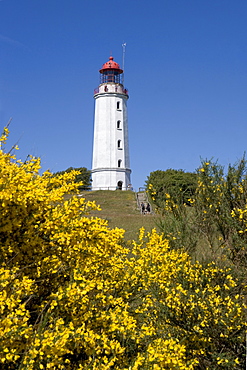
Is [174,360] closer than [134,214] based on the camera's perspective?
Yes

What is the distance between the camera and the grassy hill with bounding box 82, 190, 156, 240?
3300 cm

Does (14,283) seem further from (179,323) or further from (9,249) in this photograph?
(179,323)

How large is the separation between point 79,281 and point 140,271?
3.13 m

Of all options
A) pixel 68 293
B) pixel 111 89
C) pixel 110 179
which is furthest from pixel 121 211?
pixel 68 293

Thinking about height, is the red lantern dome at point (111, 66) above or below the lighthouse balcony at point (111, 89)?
above

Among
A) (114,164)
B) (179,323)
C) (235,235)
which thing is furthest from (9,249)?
(114,164)

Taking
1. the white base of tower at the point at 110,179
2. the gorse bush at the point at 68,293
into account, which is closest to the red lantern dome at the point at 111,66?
the white base of tower at the point at 110,179

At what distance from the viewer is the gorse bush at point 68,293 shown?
5.39 metres

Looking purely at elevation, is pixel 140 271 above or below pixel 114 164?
below

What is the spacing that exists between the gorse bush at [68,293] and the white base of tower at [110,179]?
48110 mm

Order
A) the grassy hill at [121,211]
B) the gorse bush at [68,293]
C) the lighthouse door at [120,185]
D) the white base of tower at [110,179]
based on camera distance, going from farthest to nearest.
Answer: the lighthouse door at [120,185], the white base of tower at [110,179], the grassy hill at [121,211], the gorse bush at [68,293]

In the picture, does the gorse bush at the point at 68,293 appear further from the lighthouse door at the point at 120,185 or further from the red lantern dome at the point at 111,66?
the red lantern dome at the point at 111,66

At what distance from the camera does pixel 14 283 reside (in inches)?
222

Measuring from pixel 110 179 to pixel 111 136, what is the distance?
606cm
